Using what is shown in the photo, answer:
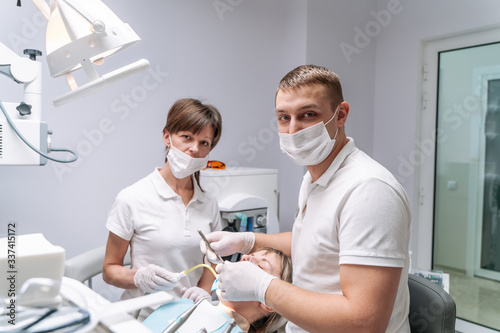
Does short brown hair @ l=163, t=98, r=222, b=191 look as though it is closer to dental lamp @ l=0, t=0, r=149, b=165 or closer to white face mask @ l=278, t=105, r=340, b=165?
white face mask @ l=278, t=105, r=340, b=165

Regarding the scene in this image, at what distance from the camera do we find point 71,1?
0.80 m

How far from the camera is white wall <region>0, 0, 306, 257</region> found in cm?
207

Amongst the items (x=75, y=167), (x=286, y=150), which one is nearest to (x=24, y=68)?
(x=286, y=150)

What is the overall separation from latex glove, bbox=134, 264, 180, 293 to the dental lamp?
2.43ft

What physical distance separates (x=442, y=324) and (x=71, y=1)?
1.29 m

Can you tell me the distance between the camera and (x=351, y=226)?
100 cm

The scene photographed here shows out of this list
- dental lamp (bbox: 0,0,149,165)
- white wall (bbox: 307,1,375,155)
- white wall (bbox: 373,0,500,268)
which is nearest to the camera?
dental lamp (bbox: 0,0,149,165)

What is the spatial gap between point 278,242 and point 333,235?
471mm

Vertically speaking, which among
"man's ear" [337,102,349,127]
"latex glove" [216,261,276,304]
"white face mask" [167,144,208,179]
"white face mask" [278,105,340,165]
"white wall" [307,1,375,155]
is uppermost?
"white wall" [307,1,375,155]

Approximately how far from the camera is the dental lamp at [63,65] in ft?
2.52

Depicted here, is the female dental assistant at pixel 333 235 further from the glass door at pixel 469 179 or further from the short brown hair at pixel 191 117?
the glass door at pixel 469 179

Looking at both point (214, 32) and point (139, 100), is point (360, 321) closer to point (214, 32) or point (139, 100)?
point (139, 100)

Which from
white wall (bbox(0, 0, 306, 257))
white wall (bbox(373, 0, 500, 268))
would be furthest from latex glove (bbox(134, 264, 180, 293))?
white wall (bbox(373, 0, 500, 268))

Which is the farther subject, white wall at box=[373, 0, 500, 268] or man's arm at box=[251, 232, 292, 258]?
white wall at box=[373, 0, 500, 268]
